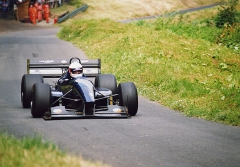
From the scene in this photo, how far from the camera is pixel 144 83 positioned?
21312 millimetres

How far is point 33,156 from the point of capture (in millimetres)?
7730

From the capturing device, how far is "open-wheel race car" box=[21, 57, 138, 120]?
13984 mm

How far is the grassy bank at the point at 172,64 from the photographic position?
55.4 ft

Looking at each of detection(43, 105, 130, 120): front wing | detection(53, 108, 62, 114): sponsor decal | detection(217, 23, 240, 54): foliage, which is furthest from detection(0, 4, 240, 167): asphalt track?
detection(217, 23, 240, 54): foliage

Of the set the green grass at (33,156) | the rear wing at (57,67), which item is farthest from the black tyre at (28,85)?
the green grass at (33,156)

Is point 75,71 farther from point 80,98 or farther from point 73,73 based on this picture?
point 80,98

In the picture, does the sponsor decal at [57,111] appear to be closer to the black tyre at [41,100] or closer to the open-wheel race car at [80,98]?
the open-wheel race car at [80,98]

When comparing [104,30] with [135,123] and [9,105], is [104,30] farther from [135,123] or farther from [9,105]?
[135,123]

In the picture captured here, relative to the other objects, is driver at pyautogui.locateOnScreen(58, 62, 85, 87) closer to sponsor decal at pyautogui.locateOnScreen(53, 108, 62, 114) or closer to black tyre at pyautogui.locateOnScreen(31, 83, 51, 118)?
black tyre at pyautogui.locateOnScreen(31, 83, 51, 118)

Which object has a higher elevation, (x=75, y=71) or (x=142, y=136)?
(x=75, y=71)

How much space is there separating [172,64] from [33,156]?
16.5 meters

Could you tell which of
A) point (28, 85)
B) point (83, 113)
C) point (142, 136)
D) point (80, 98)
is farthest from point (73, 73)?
point (142, 136)

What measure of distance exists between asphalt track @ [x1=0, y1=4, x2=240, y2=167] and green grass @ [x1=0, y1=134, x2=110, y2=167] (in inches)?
43.5

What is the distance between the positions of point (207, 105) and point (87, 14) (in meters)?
50.3
